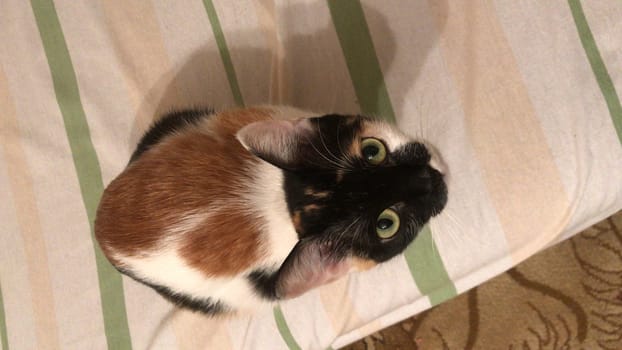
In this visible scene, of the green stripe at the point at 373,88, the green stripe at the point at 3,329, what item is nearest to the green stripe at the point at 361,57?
the green stripe at the point at 373,88

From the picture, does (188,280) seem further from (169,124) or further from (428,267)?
(428,267)

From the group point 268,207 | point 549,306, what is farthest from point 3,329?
point 549,306

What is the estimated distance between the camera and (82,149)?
3.84 feet

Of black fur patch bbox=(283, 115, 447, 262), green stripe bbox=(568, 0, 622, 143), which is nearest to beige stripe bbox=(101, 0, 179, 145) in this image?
black fur patch bbox=(283, 115, 447, 262)

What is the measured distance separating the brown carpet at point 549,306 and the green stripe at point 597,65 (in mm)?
602

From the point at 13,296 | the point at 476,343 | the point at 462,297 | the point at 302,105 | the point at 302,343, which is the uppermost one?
the point at 302,105

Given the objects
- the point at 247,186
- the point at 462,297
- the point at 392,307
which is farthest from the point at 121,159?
the point at 462,297

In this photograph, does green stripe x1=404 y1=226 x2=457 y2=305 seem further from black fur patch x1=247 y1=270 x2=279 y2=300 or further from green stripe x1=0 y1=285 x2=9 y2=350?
green stripe x1=0 y1=285 x2=9 y2=350

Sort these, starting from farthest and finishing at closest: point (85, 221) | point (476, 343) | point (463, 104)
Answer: point (476, 343) → point (85, 221) → point (463, 104)

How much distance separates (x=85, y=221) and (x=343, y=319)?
0.69 metres

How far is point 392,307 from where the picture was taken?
1.06 metres

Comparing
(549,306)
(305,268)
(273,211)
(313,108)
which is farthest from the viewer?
(549,306)

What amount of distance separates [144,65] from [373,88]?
1.89ft

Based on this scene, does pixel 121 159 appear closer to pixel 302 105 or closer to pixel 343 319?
pixel 302 105
